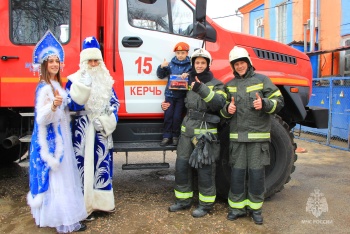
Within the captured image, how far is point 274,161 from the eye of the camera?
13.6 feet

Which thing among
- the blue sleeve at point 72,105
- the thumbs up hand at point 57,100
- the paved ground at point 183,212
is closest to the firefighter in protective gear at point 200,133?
the paved ground at point 183,212

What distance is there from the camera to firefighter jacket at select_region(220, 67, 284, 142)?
139 inches

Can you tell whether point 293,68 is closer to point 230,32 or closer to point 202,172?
point 230,32

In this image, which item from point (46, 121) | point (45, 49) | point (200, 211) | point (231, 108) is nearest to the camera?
point (46, 121)

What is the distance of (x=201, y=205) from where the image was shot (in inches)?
148

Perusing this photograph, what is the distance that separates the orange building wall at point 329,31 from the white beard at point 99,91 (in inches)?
362

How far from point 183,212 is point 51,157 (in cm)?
156

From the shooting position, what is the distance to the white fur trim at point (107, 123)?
337 cm

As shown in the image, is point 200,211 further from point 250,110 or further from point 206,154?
point 250,110

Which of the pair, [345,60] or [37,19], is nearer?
[37,19]

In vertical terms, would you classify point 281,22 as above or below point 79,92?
above

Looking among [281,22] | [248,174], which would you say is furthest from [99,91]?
[281,22]

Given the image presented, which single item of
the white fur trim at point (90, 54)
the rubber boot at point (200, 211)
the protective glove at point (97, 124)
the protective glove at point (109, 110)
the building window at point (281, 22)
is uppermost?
the building window at point (281, 22)

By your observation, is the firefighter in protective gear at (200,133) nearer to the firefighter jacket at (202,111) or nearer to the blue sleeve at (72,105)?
the firefighter jacket at (202,111)
